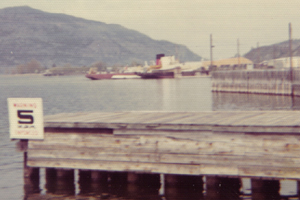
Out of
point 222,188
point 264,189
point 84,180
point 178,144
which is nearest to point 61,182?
point 84,180

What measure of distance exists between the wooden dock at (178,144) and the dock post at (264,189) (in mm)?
750

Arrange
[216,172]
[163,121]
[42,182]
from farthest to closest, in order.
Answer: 1. [42,182]
2. [163,121]
3. [216,172]

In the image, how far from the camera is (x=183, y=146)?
471 inches

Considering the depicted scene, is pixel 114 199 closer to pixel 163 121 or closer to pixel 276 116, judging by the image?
pixel 163 121

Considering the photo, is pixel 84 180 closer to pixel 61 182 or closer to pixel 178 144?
pixel 61 182

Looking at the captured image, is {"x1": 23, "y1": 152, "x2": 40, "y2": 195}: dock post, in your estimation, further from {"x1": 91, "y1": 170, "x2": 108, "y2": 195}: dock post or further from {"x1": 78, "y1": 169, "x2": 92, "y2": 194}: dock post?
{"x1": 91, "y1": 170, "x2": 108, "y2": 195}: dock post

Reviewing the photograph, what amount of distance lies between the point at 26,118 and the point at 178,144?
4.41 metres

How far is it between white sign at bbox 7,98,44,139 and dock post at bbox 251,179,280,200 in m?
5.69

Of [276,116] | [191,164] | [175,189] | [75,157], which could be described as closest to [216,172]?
[191,164]

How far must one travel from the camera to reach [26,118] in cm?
1361

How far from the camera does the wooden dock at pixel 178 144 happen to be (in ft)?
36.5

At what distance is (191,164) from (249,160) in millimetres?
1397

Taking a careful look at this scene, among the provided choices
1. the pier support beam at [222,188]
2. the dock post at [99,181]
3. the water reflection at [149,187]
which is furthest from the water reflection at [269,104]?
the dock post at [99,181]

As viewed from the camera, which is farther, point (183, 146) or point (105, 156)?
point (105, 156)
